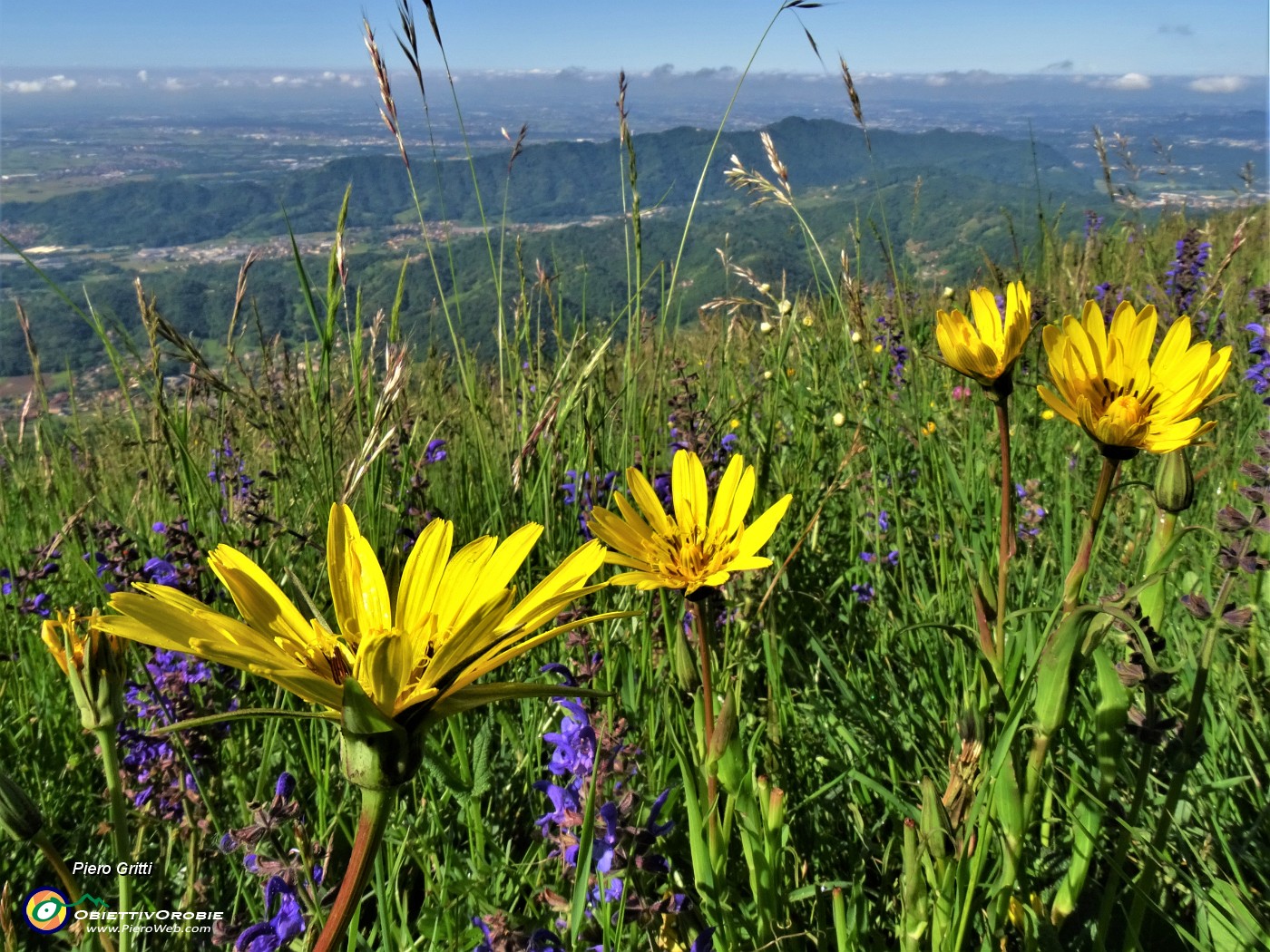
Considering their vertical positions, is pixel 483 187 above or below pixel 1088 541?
above

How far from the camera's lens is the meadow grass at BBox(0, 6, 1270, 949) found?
110 cm

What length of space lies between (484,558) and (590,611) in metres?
1.22

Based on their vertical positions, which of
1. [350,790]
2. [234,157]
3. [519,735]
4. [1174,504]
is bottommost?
[519,735]

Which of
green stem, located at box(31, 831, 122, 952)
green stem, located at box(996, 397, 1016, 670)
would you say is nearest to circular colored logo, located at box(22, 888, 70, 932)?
green stem, located at box(31, 831, 122, 952)

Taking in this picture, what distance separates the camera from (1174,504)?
112cm

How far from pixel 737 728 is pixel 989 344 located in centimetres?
79

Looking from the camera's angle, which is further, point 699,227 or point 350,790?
point 699,227

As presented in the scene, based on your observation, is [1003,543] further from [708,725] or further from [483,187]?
[483,187]

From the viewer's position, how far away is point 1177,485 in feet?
3.68

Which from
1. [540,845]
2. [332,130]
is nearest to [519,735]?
[540,845]

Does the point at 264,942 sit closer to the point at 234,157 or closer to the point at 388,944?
the point at 388,944

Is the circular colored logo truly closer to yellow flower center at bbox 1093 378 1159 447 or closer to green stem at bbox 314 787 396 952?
green stem at bbox 314 787 396 952

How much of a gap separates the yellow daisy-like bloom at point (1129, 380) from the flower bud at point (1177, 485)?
63mm

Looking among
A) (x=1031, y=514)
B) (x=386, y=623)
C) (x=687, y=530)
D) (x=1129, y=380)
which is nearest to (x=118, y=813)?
(x=386, y=623)
